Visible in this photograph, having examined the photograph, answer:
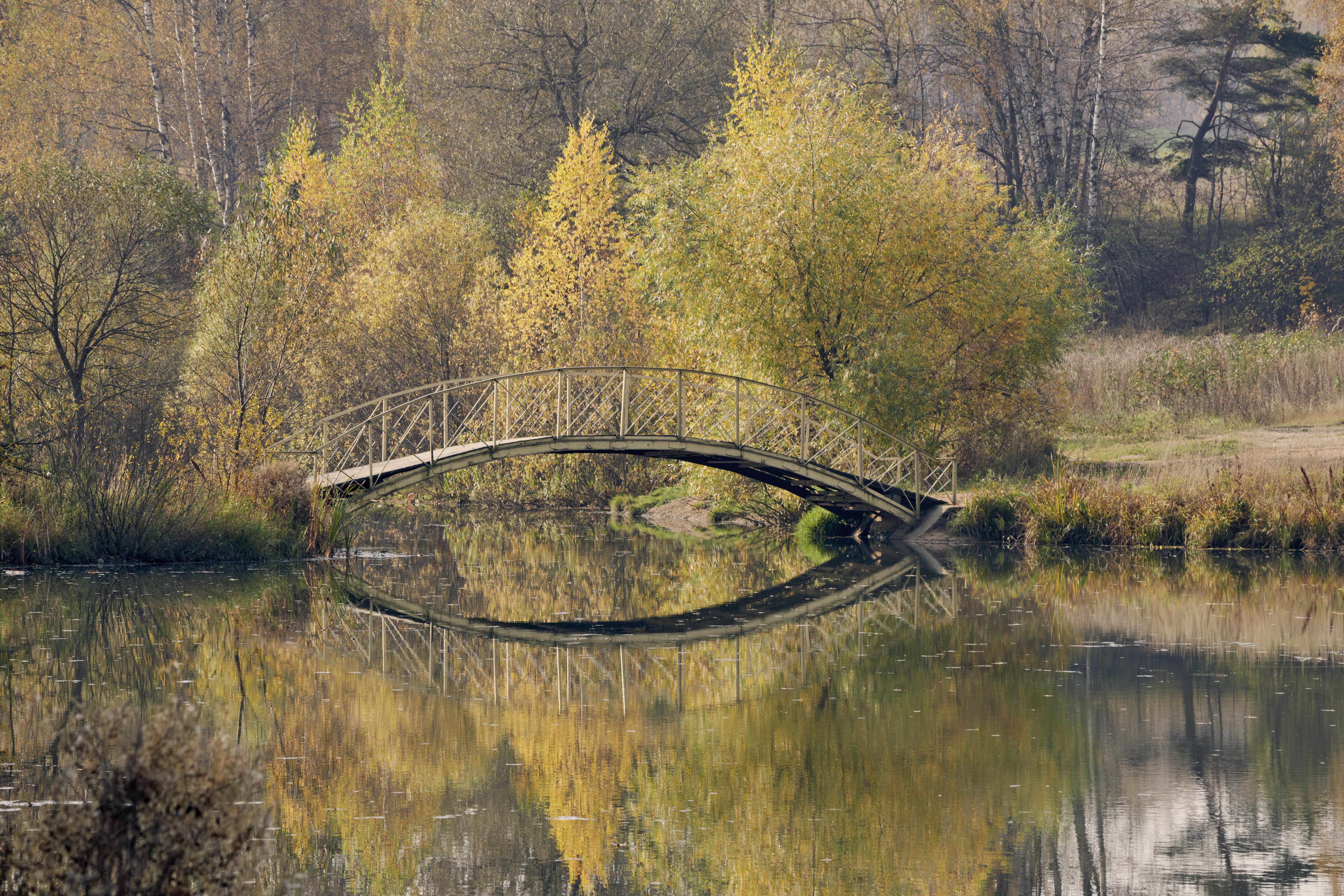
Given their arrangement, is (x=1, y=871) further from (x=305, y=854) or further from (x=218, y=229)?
(x=218, y=229)

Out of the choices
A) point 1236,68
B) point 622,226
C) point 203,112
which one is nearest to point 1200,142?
point 1236,68

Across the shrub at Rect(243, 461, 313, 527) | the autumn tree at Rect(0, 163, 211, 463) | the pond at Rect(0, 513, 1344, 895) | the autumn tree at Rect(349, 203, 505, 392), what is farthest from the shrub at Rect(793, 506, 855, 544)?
the autumn tree at Rect(0, 163, 211, 463)

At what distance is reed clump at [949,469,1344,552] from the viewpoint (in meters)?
19.5

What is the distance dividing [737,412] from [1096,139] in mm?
20332

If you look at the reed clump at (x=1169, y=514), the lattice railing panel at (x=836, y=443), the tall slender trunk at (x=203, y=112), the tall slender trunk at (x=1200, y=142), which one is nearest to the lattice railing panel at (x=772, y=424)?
the lattice railing panel at (x=836, y=443)

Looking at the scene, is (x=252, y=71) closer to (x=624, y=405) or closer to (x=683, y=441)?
(x=624, y=405)

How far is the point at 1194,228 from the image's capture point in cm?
4297

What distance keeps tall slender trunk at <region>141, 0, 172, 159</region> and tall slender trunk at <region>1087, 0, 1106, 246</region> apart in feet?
76.4

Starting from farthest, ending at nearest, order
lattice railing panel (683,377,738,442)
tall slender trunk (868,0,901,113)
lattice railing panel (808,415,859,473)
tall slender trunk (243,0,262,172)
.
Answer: tall slender trunk (243,0,262,172)
tall slender trunk (868,0,901,113)
lattice railing panel (683,377,738,442)
lattice railing panel (808,415,859,473)

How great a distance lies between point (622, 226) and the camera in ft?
103

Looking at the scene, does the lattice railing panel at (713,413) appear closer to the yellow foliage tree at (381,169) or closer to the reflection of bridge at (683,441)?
the reflection of bridge at (683,441)

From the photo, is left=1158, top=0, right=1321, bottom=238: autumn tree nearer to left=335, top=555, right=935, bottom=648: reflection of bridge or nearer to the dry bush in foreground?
left=335, top=555, right=935, bottom=648: reflection of bridge

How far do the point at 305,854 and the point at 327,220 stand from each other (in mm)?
28071

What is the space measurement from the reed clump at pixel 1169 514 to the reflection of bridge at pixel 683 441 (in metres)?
1.06
